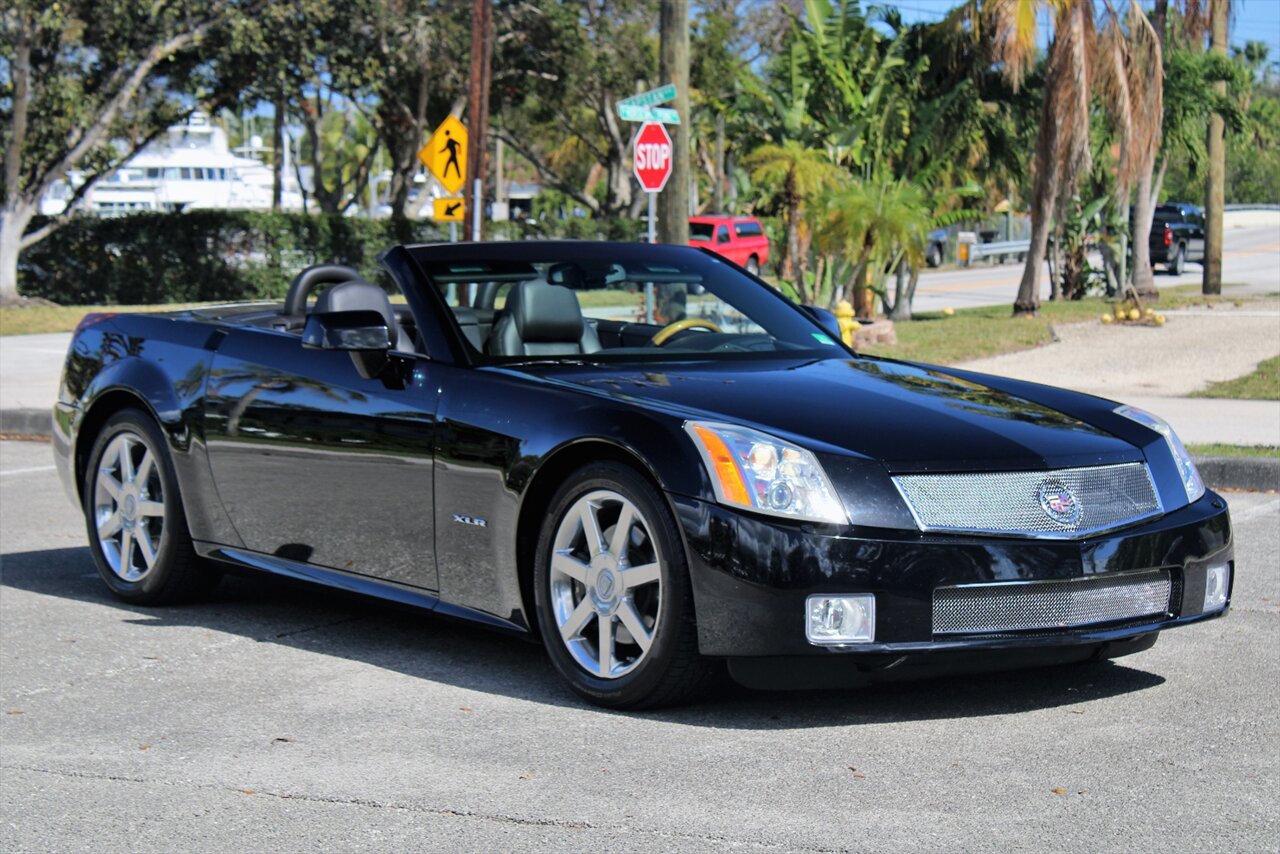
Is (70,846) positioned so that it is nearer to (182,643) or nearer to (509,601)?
(509,601)

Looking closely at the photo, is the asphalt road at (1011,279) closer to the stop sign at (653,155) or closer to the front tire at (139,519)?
the stop sign at (653,155)

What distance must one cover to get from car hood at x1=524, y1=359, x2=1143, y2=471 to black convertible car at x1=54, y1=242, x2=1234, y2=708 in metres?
0.01

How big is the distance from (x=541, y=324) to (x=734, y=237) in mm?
43151

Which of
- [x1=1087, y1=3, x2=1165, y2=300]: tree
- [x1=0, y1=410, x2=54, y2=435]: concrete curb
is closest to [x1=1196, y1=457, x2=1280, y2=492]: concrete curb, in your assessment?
[x1=0, y1=410, x2=54, y2=435]: concrete curb

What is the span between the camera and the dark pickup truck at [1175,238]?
44.9 meters

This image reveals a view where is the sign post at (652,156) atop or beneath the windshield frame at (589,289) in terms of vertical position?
atop

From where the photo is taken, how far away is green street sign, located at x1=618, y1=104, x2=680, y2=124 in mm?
16812

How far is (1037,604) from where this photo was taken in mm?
4914

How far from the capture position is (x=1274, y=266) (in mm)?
46812

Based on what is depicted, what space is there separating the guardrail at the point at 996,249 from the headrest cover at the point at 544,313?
5056 centimetres

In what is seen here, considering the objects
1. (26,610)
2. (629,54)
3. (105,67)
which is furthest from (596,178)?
(26,610)

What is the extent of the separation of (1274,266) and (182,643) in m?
44.5

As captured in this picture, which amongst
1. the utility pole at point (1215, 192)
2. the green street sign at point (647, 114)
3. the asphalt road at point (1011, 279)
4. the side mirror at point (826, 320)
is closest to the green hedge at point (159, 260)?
the asphalt road at point (1011, 279)

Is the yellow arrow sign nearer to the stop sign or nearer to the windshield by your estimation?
the stop sign
